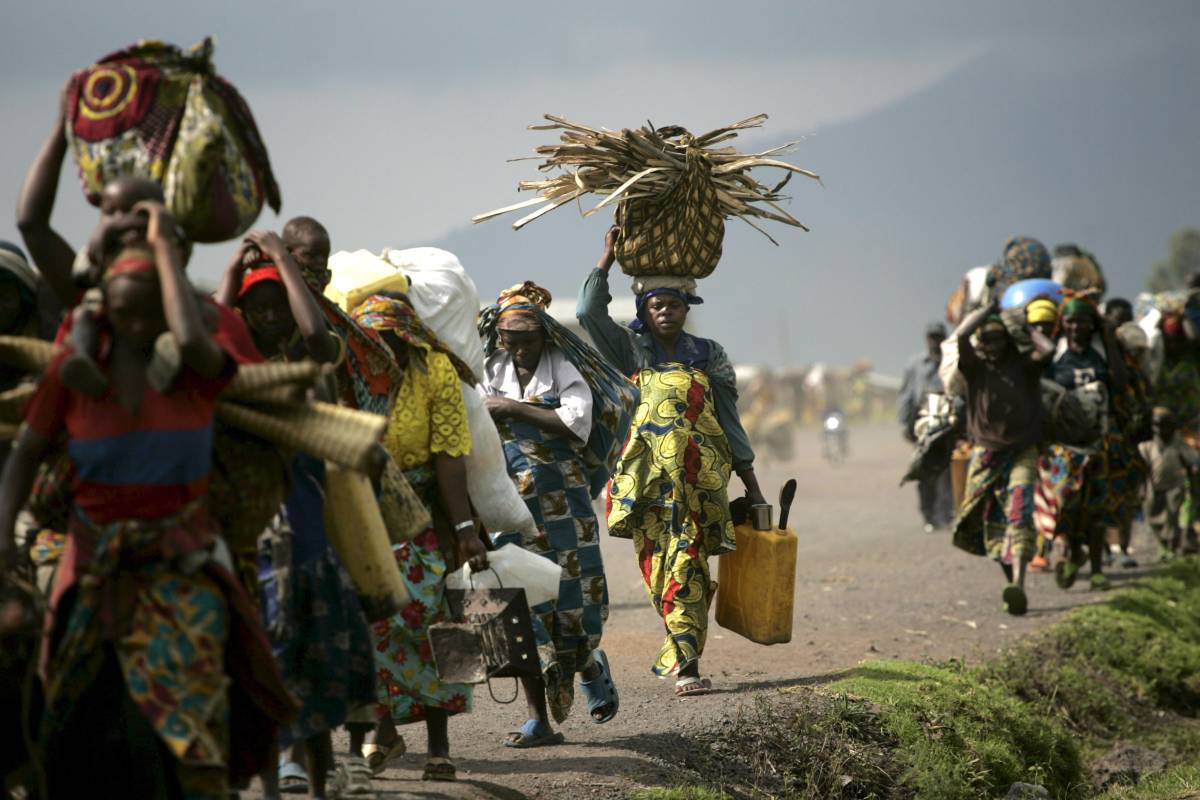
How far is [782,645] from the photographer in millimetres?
10625

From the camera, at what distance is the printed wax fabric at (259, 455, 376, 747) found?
5301 mm

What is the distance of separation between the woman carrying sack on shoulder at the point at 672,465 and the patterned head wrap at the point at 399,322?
1996 millimetres

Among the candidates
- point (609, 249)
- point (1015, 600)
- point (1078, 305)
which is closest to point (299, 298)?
point (609, 249)

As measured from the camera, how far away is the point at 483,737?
760 cm

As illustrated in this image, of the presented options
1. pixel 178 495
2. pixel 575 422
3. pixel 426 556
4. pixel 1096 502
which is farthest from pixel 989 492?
pixel 178 495

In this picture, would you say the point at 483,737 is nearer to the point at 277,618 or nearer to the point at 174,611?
the point at 277,618

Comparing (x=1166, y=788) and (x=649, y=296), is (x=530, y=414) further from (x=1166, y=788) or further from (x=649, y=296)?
(x=1166, y=788)

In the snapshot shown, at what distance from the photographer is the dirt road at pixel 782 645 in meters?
6.84

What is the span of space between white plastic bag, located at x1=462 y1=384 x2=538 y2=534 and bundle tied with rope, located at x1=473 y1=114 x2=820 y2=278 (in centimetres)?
206

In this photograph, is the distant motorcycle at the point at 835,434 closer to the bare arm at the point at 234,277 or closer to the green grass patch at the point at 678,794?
the green grass patch at the point at 678,794

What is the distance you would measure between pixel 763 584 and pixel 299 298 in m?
4.08

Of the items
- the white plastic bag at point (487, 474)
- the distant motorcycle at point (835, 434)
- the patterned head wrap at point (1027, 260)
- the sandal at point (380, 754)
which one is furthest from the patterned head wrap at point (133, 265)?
the distant motorcycle at point (835, 434)

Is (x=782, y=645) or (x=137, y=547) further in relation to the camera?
(x=782, y=645)

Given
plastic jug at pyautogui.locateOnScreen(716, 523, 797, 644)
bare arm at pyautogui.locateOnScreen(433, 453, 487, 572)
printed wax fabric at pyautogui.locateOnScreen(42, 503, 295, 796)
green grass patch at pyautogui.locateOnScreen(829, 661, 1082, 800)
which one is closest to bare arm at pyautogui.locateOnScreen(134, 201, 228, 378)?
printed wax fabric at pyautogui.locateOnScreen(42, 503, 295, 796)
